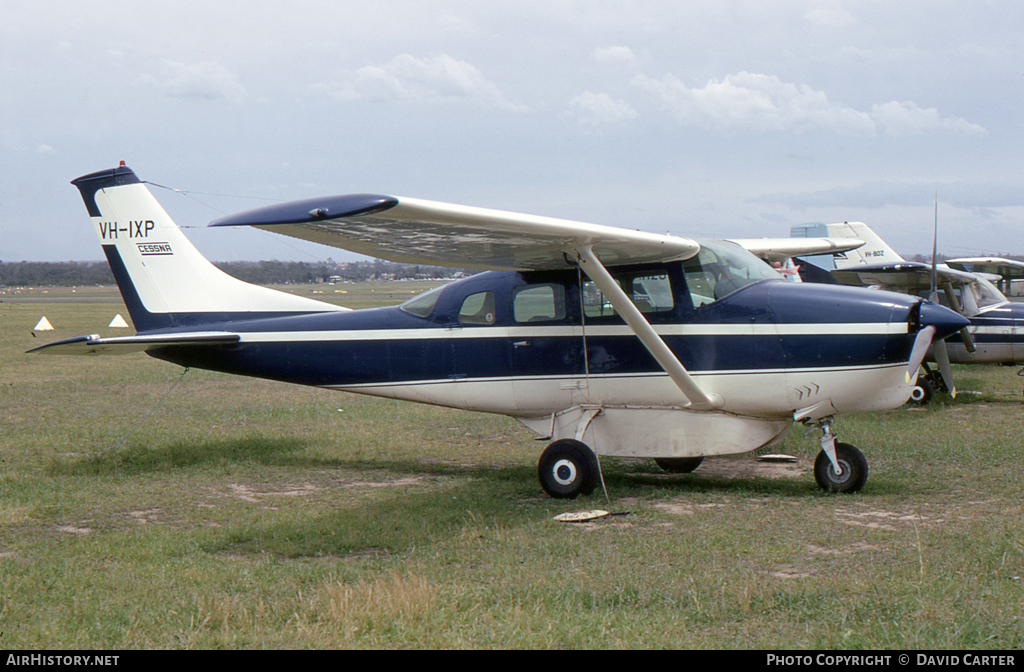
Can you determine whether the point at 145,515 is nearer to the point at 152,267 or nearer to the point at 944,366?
the point at 152,267

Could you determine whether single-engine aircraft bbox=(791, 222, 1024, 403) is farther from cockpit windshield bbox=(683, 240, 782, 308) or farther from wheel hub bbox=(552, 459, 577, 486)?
wheel hub bbox=(552, 459, 577, 486)

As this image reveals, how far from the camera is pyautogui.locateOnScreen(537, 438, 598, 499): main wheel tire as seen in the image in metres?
8.09

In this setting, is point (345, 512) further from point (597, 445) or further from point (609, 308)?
point (609, 308)

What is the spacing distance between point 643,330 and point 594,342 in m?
0.79

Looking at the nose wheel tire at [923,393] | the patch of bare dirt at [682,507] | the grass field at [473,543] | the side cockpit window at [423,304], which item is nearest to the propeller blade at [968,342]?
the nose wheel tire at [923,393]

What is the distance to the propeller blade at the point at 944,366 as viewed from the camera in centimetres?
1381

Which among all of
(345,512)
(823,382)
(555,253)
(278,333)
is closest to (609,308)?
(555,253)

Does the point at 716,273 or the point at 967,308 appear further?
the point at 967,308

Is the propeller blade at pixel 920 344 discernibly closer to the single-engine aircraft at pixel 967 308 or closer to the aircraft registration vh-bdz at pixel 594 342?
the aircraft registration vh-bdz at pixel 594 342

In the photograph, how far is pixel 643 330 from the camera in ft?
25.8

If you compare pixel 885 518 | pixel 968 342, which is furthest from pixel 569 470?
Answer: pixel 968 342

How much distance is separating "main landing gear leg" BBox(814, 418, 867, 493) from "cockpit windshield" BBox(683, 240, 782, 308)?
1.52 meters

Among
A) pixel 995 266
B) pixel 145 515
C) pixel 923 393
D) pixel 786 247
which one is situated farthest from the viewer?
pixel 995 266

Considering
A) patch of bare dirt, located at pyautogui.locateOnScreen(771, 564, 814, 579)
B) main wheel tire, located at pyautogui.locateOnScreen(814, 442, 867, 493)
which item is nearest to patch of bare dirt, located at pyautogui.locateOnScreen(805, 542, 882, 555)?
patch of bare dirt, located at pyautogui.locateOnScreen(771, 564, 814, 579)
